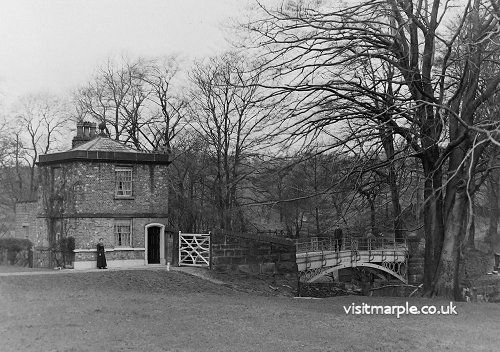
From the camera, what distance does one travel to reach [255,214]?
1816 inches

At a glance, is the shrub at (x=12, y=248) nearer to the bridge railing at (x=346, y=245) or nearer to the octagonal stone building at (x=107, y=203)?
the octagonal stone building at (x=107, y=203)

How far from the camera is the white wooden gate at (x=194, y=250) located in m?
26.4

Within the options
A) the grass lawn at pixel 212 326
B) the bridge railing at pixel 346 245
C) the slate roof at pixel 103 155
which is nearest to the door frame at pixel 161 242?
the slate roof at pixel 103 155

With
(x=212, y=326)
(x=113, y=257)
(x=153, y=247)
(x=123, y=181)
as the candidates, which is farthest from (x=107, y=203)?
(x=212, y=326)

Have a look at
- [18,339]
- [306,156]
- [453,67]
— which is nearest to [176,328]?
[18,339]

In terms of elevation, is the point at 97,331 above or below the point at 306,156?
below

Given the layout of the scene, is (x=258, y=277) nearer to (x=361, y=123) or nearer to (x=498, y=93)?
(x=361, y=123)

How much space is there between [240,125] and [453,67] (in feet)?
60.8

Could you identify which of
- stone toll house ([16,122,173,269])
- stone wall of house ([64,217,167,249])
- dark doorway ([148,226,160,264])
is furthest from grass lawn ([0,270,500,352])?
dark doorway ([148,226,160,264])

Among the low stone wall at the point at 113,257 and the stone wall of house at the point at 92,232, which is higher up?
the stone wall of house at the point at 92,232

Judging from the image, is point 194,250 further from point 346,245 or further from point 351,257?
point 346,245

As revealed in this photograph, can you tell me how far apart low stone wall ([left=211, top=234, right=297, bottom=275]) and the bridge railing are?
10542 mm

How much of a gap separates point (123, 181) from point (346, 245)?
61.2 feet

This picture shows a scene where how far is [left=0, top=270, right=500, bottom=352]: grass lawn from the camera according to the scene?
1054 centimetres
